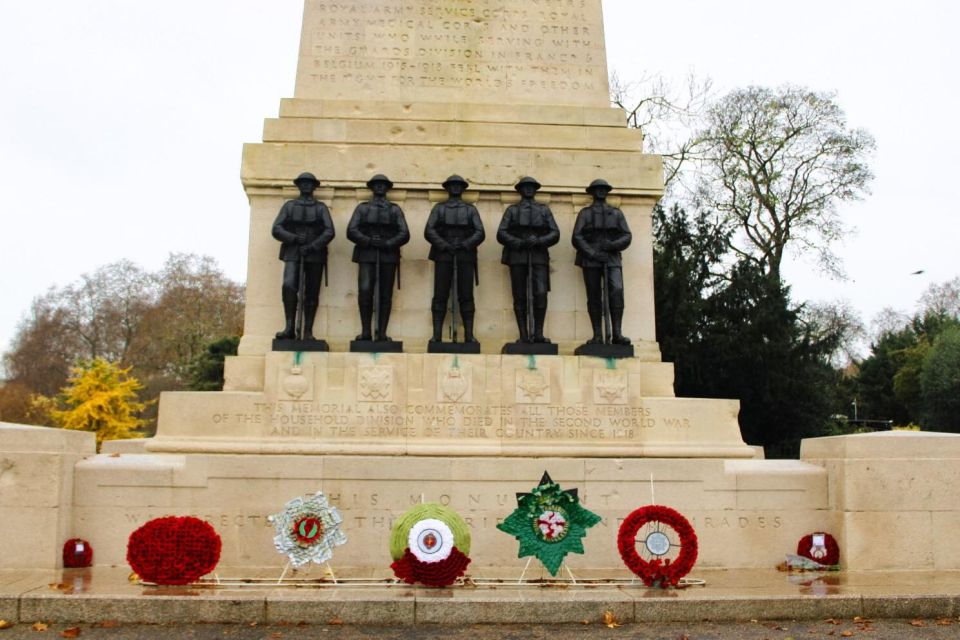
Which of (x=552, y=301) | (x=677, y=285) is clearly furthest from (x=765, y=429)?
(x=552, y=301)

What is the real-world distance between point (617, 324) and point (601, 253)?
99 cm

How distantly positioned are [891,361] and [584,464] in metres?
42.0

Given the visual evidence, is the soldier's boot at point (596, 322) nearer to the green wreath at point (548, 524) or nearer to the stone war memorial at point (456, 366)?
the stone war memorial at point (456, 366)

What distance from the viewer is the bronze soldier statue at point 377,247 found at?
41.2 feet

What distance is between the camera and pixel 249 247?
13312 millimetres

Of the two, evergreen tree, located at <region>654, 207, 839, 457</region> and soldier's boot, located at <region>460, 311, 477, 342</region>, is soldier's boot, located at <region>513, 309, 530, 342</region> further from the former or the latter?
evergreen tree, located at <region>654, 207, 839, 457</region>

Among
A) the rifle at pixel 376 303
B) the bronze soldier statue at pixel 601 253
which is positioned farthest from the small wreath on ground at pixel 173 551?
the bronze soldier statue at pixel 601 253

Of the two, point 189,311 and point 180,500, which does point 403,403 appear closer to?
point 180,500

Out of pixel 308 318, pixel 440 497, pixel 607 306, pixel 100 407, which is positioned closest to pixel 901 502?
pixel 607 306

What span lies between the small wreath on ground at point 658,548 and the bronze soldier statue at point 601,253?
12.3ft

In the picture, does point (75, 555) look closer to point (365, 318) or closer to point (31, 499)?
point (31, 499)

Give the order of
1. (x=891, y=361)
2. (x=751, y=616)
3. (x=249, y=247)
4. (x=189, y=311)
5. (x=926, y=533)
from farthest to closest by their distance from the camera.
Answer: (x=189, y=311)
(x=891, y=361)
(x=249, y=247)
(x=926, y=533)
(x=751, y=616)

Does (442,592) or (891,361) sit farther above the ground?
(891,361)

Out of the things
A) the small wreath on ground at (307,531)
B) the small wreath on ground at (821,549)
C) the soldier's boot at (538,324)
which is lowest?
the small wreath on ground at (821,549)
